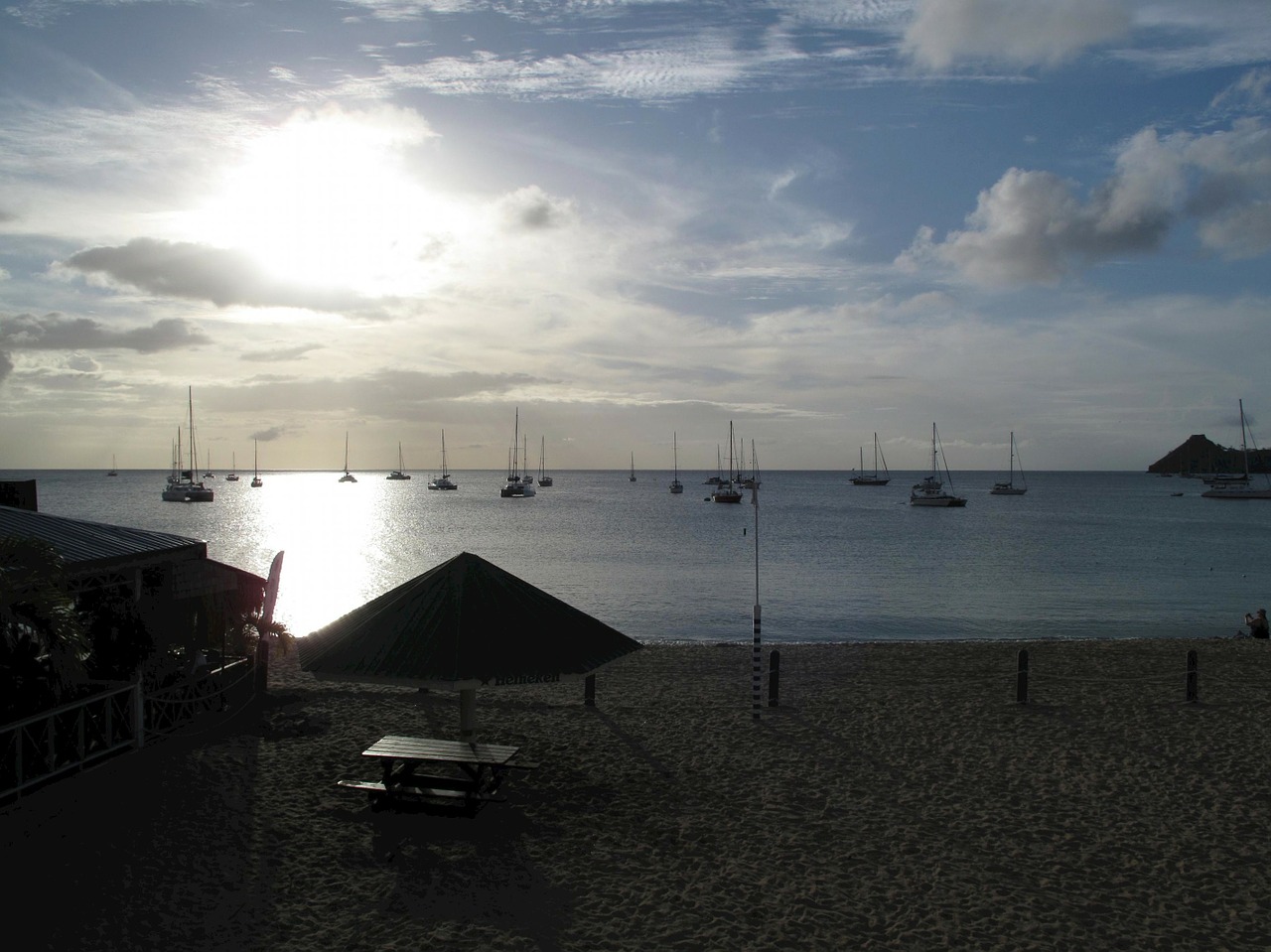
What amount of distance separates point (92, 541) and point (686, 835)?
8278 mm

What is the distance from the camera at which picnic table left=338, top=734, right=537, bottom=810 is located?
29.8ft

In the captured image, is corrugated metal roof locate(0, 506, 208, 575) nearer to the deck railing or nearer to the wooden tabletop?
the deck railing

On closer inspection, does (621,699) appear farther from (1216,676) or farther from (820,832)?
(1216,676)

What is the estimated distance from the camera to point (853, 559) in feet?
174

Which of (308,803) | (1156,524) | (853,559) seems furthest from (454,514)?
(308,803)

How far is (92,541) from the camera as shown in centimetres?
1118

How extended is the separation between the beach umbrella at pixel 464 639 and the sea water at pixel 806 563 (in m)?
0.42

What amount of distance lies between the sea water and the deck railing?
5.29 metres

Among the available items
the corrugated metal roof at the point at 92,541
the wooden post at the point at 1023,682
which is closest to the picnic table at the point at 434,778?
the corrugated metal roof at the point at 92,541

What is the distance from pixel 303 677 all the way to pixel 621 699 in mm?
6227

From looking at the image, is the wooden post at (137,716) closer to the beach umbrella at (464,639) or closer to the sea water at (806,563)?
the beach umbrella at (464,639)

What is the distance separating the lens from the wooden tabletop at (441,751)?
905 centimetres

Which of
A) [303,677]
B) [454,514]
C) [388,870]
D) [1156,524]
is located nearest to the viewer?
[388,870]

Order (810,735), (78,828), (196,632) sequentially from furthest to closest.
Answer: (196,632) < (810,735) < (78,828)
